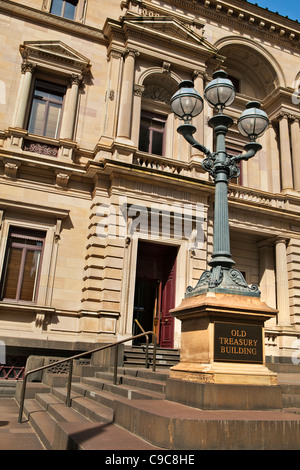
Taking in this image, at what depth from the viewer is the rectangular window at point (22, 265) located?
13.2 m

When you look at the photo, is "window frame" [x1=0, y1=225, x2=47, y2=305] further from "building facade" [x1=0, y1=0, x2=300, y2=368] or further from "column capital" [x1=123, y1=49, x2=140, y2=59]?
"column capital" [x1=123, y1=49, x2=140, y2=59]

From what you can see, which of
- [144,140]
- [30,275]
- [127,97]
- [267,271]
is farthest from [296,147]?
[30,275]

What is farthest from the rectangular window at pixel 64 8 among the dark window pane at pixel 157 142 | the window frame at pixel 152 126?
the dark window pane at pixel 157 142

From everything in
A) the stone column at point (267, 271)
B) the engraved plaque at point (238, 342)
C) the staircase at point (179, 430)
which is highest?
the stone column at point (267, 271)

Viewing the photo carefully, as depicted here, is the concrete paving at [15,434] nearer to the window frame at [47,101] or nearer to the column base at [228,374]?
the column base at [228,374]

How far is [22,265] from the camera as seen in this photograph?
13.5m

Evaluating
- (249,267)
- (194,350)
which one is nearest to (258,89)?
(249,267)

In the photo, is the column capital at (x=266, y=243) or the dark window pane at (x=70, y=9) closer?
the dark window pane at (x=70, y=9)

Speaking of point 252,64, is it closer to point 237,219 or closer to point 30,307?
point 237,219

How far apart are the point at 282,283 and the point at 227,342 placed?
12198 mm

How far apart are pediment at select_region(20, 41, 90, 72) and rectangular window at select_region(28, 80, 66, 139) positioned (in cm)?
94

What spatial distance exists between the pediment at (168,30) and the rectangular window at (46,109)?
4011 millimetres

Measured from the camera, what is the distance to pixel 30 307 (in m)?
12.9
